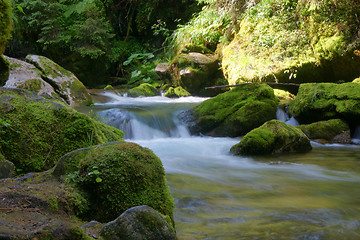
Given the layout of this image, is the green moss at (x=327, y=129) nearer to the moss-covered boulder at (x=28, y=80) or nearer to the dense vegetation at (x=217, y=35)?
the dense vegetation at (x=217, y=35)

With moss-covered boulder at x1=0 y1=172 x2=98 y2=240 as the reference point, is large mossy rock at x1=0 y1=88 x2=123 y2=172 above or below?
above

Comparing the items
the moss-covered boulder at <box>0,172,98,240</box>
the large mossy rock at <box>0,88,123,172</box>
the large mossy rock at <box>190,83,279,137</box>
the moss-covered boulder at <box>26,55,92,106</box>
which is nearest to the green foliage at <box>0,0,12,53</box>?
the large mossy rock at <box>0,88,123,172</box>

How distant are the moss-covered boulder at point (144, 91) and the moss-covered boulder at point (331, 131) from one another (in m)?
8.24

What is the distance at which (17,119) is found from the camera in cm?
324

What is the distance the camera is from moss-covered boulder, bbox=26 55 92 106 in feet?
28.4

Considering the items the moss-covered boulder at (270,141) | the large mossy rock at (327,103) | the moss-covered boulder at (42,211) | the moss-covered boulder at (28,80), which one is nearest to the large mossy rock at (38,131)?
the moss-covered boulder at (42,211)

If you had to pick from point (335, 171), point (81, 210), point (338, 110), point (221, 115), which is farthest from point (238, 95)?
point (81, 210)

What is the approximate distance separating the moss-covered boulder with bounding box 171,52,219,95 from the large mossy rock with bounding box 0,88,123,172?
34.3 feet

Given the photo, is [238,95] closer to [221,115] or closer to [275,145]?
[221,115]

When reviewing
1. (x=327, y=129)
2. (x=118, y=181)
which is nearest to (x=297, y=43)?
(x=327, y=129)

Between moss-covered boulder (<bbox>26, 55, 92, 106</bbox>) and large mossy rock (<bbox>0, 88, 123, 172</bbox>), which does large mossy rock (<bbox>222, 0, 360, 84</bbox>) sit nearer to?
moss-covered boulder (<bbox>26, 55, 92, 106</bbox>)

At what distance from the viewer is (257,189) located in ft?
14.6

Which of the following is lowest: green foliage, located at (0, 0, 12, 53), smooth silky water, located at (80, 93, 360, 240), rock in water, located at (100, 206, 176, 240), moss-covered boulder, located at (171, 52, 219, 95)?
smooth silky water, located at (80, 93, 360, 240)

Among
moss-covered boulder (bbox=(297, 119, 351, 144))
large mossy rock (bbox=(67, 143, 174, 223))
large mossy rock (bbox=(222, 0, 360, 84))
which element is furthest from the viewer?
large mossy rock (bbox=(222, 0, 360, 84))
